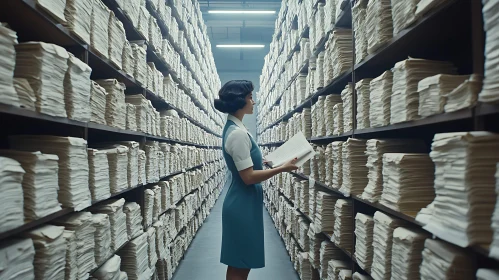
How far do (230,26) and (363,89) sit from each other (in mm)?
11888

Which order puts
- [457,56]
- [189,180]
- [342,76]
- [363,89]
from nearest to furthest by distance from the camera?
[457,56], [363,89], [342,76], [189,180]

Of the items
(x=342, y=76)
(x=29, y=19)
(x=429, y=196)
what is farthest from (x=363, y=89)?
Result: (x=29, y=19)

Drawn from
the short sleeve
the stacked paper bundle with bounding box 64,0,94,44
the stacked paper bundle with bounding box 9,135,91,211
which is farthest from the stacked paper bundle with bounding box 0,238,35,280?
the short sleeve

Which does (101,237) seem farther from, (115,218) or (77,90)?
(77,90)

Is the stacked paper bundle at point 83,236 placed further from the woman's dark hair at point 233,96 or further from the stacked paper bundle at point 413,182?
the stacked paper bundle at point 413,182

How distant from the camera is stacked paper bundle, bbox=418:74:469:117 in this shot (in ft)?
4.64

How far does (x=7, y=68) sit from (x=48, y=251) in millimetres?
786

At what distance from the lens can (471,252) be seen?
1.27 meters

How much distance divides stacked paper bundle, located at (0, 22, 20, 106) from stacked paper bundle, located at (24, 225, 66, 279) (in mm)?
597

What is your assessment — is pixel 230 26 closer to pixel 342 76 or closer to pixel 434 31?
A: pixel 342 76

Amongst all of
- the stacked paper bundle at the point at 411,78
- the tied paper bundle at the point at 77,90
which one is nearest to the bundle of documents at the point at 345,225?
the stacked paper bundle at the point at 411,78

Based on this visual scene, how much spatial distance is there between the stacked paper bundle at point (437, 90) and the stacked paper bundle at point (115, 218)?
2024 millimetres

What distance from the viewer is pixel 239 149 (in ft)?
8.20

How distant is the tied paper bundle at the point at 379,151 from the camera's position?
6.64 feet
